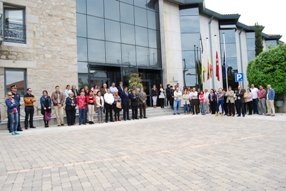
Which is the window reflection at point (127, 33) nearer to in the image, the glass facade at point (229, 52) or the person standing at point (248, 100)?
the person standing at point (248, 100)

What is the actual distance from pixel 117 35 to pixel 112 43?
91 cm

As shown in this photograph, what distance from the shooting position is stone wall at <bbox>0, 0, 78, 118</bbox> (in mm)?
18219

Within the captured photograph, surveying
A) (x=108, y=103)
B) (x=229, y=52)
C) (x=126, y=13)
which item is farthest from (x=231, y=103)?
(x=229, y=52)

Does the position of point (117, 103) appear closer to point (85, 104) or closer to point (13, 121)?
point (85, 104)

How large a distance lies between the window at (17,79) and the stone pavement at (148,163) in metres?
8.04

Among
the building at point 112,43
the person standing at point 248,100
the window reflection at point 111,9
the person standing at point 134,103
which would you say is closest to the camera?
the building at point 112,43

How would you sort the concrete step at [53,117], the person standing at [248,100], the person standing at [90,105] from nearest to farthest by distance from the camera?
the concrete step at [53,117]
the person standing at [90,105]
the person standing at [248,100]

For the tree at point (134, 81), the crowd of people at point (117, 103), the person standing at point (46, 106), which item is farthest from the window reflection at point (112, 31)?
the person standing at point (46, 106)

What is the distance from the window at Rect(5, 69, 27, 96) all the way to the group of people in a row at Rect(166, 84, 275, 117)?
9.49 m

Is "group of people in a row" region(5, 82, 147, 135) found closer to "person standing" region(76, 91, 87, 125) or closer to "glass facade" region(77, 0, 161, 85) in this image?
"person standing" region(76, 91, 87, 125)

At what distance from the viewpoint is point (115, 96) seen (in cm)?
1830

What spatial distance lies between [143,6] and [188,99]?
9.37 metres

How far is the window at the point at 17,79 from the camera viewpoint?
1794 centimetres

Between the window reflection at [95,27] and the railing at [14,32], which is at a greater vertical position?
the window reflection at [95,27]
